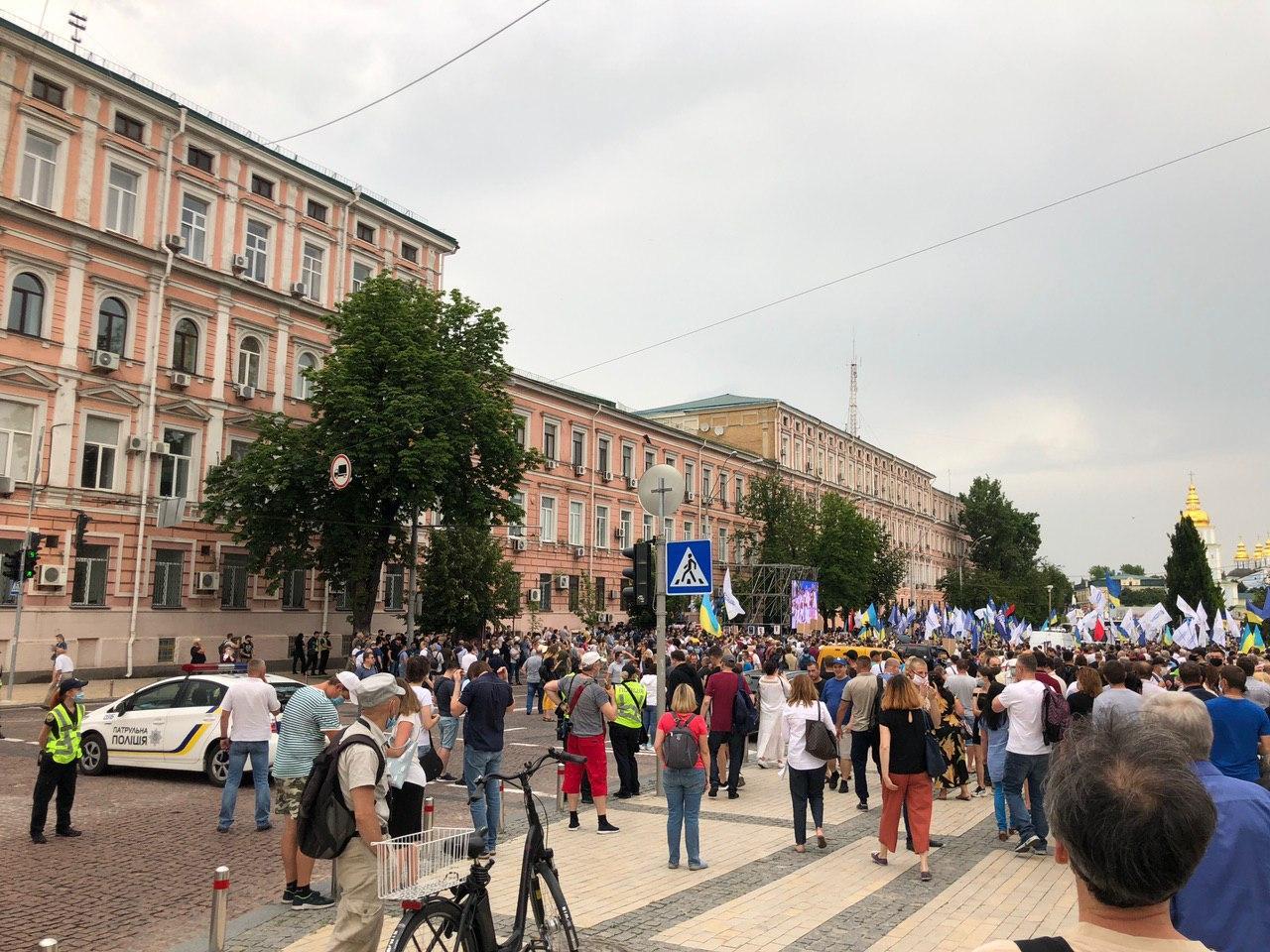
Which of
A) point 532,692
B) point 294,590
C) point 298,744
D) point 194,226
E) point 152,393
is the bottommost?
point 532,692

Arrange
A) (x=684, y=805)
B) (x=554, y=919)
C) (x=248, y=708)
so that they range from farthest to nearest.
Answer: (x=248, y=708) < (x=684, y=805) < (x=554, y=919)

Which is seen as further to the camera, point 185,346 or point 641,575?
point 185,346

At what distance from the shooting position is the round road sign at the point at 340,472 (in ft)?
86.5

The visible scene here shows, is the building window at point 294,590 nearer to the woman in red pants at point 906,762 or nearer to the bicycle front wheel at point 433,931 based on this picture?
the woman in red pants at point 906,762

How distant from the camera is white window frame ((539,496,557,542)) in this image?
163 feet

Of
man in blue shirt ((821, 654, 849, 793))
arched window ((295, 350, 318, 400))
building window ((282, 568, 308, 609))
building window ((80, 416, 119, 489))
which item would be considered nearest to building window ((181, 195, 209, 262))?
arched window ((295, 350, 318, 400))

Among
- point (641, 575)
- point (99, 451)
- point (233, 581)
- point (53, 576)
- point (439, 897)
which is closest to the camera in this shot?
point (439, 897)

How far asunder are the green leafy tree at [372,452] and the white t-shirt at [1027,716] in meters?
23.7

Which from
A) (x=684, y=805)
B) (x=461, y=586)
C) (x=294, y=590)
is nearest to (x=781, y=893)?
(x=684, y=805)

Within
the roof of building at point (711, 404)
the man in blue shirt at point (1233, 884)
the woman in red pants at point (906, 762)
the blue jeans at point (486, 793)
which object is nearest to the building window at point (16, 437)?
the blue jeans at point (486, 793)

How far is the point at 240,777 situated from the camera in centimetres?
1055

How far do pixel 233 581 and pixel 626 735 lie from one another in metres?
25.9

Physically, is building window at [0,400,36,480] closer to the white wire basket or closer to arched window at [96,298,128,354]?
arched window at [96,298,128,354]

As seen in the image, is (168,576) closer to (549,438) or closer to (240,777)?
(549,438)
